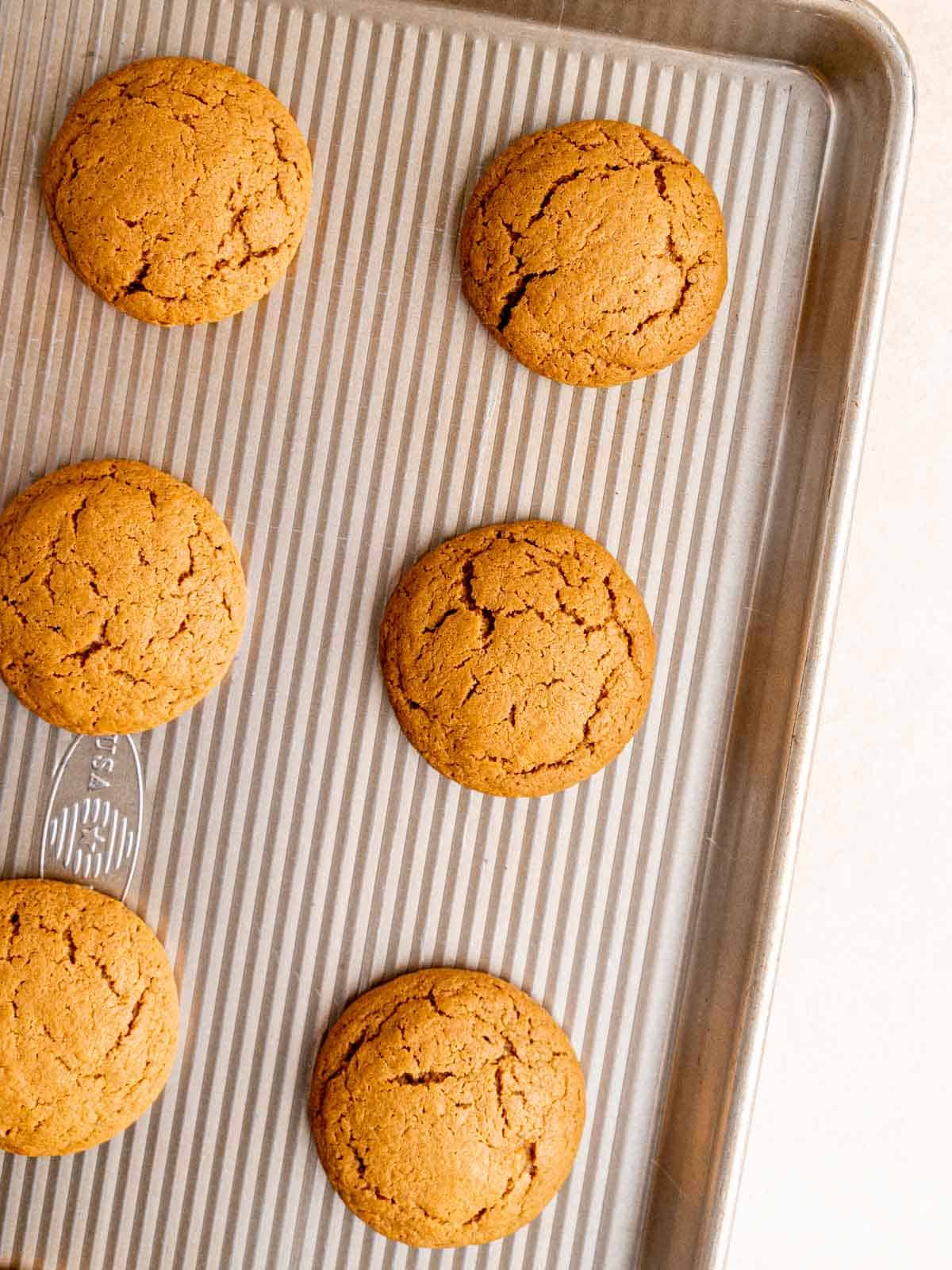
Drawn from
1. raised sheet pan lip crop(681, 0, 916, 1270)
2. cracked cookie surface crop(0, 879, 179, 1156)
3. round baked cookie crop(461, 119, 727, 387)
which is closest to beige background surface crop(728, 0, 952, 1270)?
raised sheet pan lip crop(681, 0, 916, 1270)

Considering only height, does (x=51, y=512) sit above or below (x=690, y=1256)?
above

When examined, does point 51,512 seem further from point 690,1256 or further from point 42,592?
point 690,1256

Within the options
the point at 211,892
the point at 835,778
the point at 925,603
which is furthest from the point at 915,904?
the point at 211,892

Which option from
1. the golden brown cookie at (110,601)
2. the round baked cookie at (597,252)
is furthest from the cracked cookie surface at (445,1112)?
the round baked cookie at (597,252)

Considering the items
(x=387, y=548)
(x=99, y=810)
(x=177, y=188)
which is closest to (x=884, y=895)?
(x=387, y=548)

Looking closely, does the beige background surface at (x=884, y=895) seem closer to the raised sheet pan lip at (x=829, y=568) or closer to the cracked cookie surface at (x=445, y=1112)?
the raised sheet pan lip at (x=829, y=568)

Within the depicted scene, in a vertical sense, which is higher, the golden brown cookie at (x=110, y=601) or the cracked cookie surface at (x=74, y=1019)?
the golden brown cookie at (x=110, y=601)
